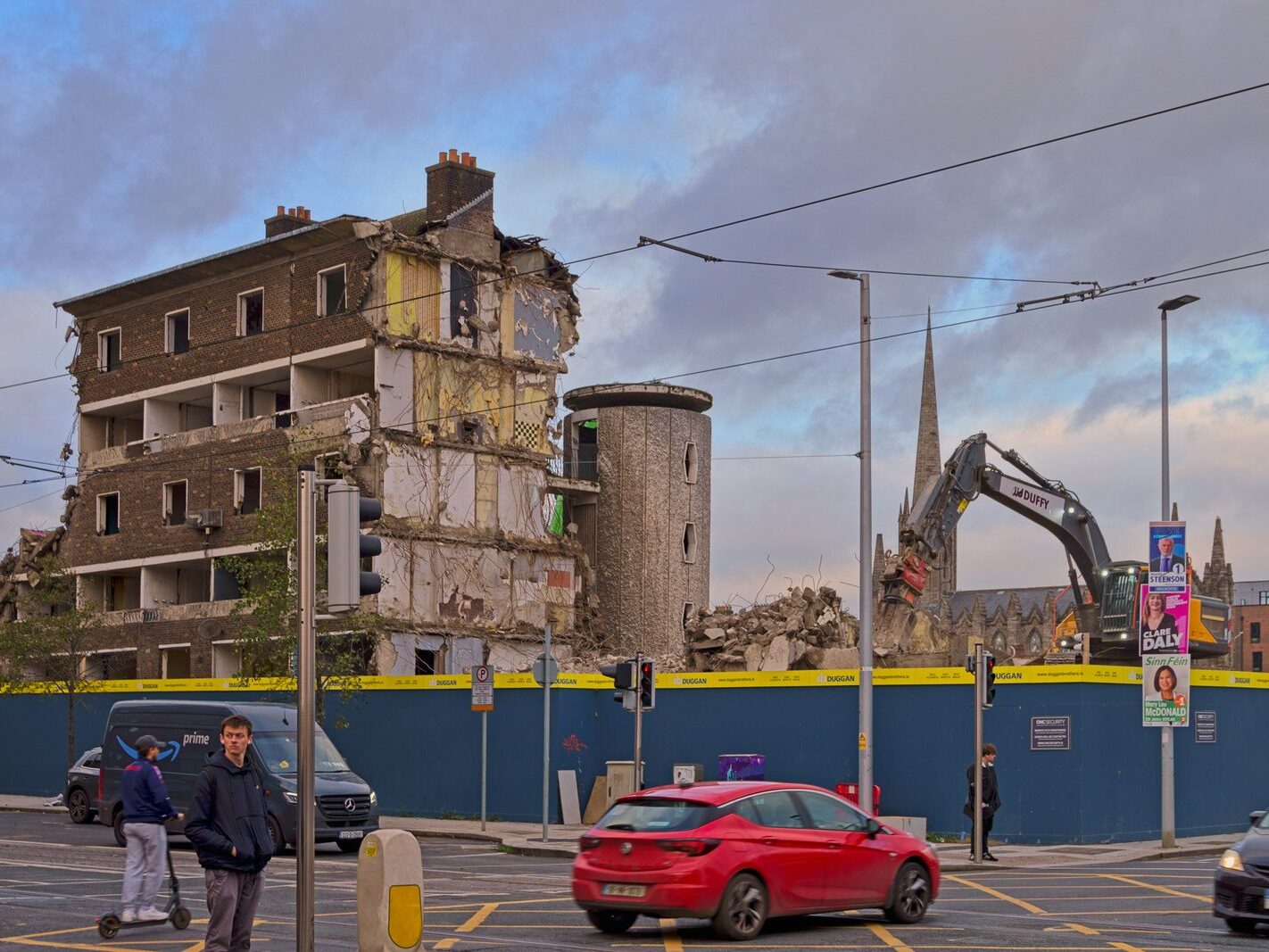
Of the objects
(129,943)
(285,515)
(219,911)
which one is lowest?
(129,943)

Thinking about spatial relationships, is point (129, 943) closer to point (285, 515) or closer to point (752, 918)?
point (752, 918)

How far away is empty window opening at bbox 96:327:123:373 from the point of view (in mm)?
55781

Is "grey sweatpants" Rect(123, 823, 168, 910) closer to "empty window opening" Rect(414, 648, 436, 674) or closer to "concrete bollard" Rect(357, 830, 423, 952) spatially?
"concrete bollard" Rect(357, 830, 423, 952)

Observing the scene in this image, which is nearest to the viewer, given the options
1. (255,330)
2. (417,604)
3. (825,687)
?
(825,687)

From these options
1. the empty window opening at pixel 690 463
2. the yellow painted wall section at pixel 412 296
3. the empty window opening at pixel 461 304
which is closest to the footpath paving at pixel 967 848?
the yellow painted wall section at pixel 412 296

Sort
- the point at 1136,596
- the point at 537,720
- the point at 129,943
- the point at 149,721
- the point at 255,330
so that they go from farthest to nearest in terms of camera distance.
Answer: the point at 255,330
the point at 1136,596
the point at 537,720
the point at 149,721
the point at 129,943

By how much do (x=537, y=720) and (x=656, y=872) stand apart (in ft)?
60.5

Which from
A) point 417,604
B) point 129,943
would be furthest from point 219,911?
point 417,604

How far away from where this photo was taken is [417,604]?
4797cm

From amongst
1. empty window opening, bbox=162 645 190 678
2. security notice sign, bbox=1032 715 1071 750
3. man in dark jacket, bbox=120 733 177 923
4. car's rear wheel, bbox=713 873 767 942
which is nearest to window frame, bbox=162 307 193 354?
empty window opening, bbox=162 645 190 678

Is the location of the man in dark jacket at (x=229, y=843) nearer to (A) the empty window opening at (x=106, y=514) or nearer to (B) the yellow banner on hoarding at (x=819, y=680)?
(B) the yellow banner on hoarding at (x=819, y=680)

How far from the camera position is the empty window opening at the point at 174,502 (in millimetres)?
52250

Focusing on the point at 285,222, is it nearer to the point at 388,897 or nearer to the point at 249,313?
the point at 249,313

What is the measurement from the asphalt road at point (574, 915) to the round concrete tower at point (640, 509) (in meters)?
28.2
